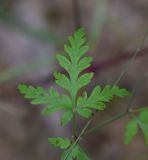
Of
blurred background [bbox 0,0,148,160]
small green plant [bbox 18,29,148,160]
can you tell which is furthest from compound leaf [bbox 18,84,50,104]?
blurred background [bbox 0,0,148,160]

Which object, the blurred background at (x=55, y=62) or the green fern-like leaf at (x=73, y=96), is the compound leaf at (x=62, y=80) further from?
the blurred background at (x=55, y=62)

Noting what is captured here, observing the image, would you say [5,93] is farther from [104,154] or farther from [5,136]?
[104,154]

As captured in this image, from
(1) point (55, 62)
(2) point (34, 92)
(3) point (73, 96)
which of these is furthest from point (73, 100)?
(1) point (55, 62)

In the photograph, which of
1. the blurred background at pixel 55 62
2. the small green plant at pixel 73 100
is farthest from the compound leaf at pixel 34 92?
the blurred background at pixel 55 62

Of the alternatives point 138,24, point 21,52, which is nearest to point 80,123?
point 21,52

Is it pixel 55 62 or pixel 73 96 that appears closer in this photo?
pixel 73 96

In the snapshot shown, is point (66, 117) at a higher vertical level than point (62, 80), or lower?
lower

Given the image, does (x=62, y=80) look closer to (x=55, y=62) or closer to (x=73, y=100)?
(x=73, y=100)

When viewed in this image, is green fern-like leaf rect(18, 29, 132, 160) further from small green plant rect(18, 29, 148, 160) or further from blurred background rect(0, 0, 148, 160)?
blurred background rect(0, 0, 148, 160)
